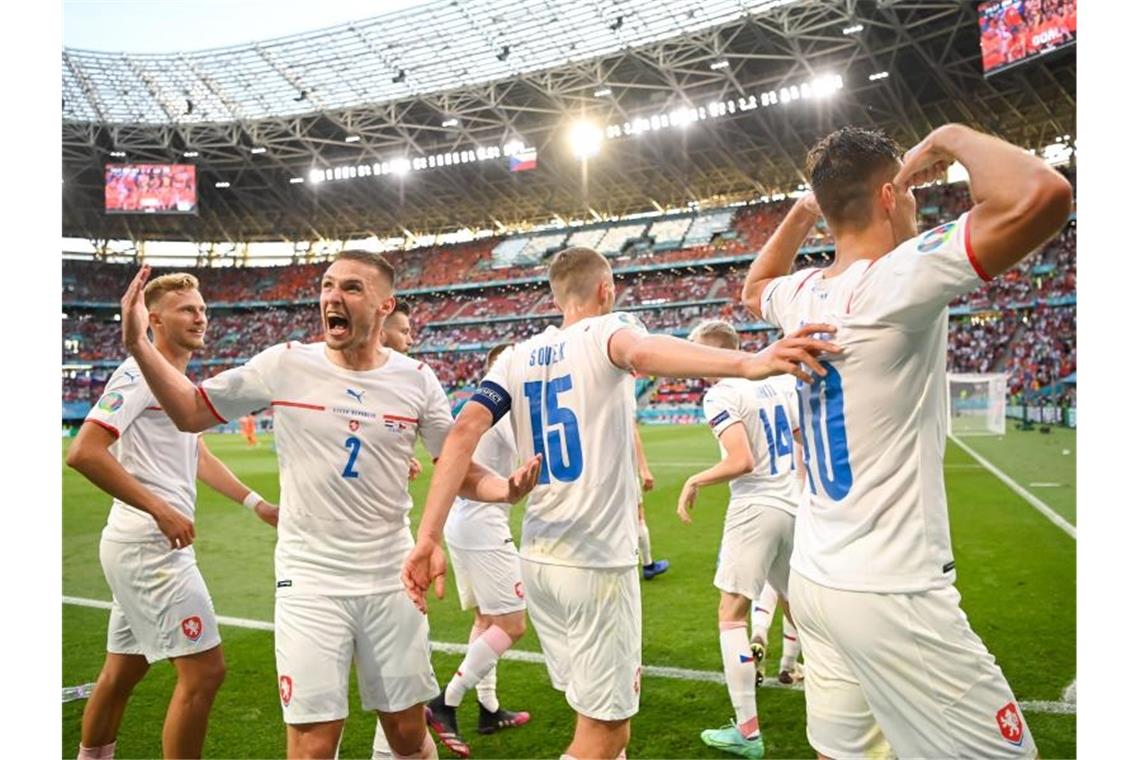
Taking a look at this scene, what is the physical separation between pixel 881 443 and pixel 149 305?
3537mm

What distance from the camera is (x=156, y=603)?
369 cm

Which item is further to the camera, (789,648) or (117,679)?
(789,648)

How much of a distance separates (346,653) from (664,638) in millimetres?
3734

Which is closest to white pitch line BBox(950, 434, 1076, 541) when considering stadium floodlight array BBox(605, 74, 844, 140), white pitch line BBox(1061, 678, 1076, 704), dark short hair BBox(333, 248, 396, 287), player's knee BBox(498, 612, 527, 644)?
white pitch line BBox(1061, 678, 1076, 704)

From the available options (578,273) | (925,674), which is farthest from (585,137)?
(925,674)

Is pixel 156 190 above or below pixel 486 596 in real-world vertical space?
above

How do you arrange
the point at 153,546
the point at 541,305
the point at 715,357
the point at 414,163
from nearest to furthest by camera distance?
the point at 715,357, the point at 153,546, the point at 414,163, the point at 541,305

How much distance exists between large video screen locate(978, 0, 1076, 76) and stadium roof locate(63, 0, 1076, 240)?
63.3 inches

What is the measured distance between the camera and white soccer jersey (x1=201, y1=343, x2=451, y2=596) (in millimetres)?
3100

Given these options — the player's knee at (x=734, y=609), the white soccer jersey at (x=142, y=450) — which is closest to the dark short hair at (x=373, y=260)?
the white soccer jersey at (x=142, y=450)

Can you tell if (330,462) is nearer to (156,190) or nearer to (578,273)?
(578,273)

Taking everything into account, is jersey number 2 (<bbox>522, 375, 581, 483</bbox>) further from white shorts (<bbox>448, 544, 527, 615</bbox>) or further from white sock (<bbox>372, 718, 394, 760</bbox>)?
white shorts (<bbox>448, 544, 527, 615</bbox>)

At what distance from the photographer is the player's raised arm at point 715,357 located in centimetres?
217
